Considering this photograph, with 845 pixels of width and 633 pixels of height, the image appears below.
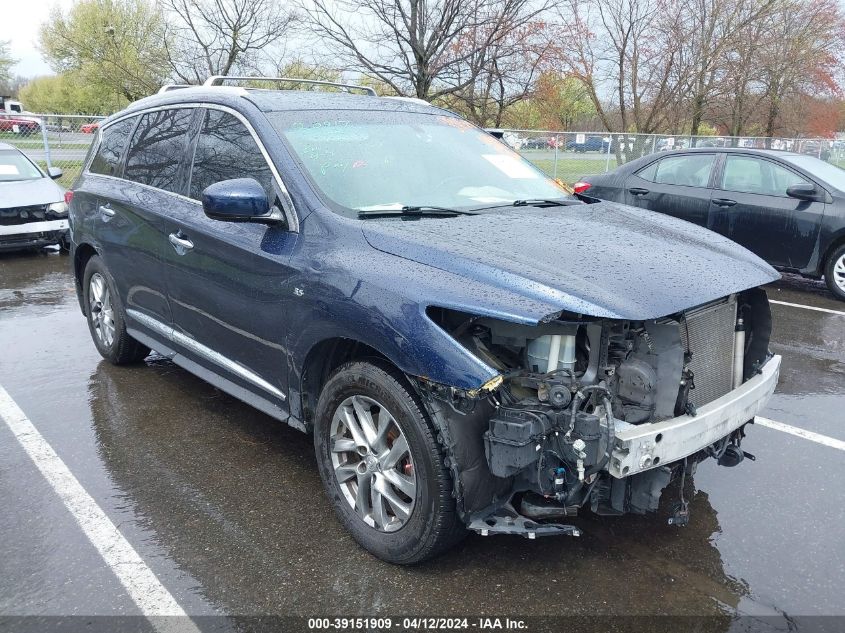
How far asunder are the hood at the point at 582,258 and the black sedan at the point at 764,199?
511 centimetres

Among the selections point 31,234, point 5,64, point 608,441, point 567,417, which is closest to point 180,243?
point 567,417

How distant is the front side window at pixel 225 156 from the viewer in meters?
3.47

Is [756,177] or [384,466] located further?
[756,177]

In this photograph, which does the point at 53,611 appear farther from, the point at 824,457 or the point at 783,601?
the point at 824,457

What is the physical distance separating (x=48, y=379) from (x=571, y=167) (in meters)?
14.1

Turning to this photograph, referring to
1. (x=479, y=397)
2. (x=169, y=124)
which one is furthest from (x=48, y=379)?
(x=479, y=397)

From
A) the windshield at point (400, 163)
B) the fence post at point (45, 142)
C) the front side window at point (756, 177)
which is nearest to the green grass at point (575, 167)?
the front side window at point (756, 177)

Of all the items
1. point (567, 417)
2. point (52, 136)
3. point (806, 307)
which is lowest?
point (806, 307)

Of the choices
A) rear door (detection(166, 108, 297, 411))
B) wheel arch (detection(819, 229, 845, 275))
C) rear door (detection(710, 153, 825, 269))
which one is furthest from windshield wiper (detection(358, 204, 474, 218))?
wheel arch (detection(819, 229, 845, 275))

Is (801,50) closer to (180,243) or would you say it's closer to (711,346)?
(711,346)

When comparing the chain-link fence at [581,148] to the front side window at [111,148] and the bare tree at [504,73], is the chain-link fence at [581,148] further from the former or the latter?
the front side window at [111,148]

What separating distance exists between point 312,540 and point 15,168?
33.3 ft

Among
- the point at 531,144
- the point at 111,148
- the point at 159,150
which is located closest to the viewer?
the point at 159,150

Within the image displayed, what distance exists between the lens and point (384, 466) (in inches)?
113
